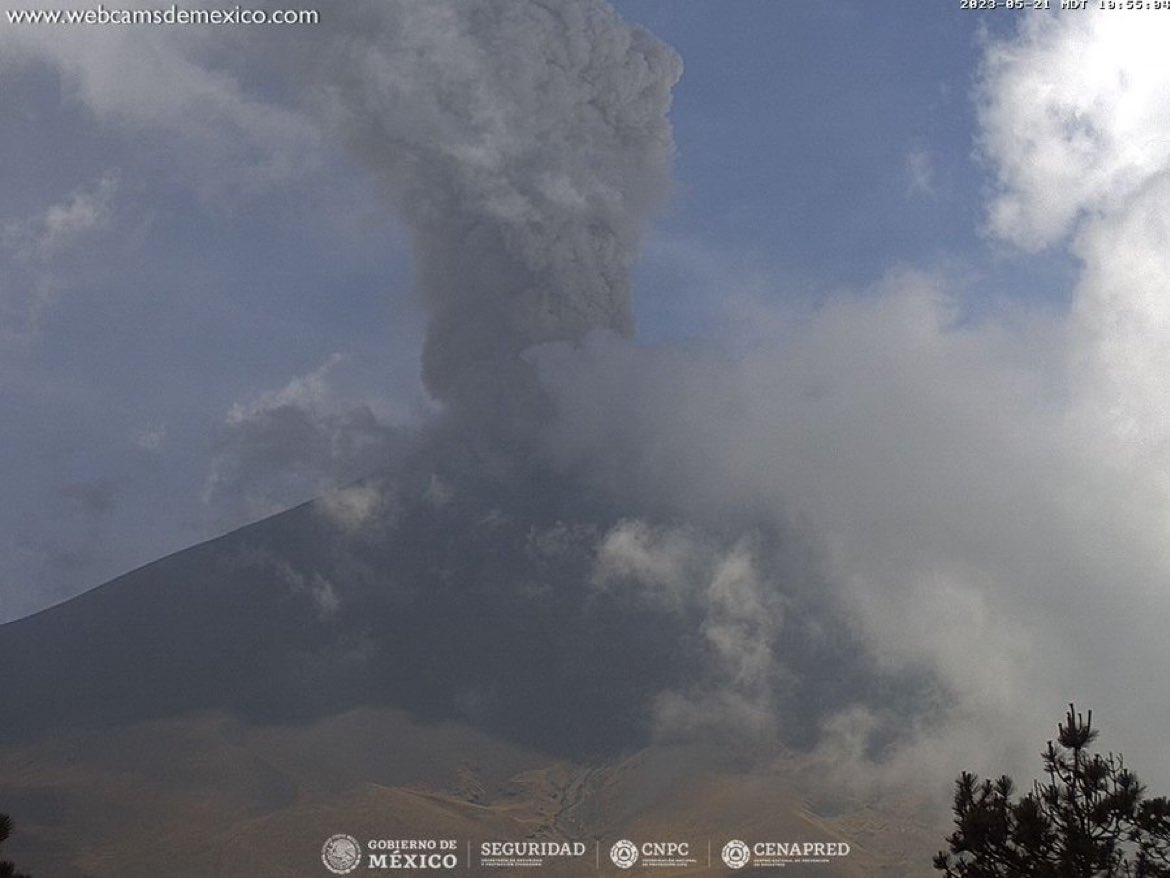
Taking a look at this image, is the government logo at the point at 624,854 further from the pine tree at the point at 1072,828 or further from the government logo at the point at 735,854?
the pine tree at the point at 1072,828

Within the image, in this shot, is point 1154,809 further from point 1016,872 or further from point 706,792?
point 706,792

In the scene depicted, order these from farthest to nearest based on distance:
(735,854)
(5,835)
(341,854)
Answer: (735,854) < (341,854) < (5,835)

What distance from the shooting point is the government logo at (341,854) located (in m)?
71.7

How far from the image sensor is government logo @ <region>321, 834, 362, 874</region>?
71688mm

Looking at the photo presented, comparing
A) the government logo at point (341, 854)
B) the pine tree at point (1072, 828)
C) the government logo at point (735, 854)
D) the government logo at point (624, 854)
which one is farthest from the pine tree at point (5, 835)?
the government logo at point (735, 854)

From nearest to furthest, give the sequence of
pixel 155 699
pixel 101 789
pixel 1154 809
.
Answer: pixel 1154 809, pixel 101 789, pixel 155 699

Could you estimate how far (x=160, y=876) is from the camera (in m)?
70.8

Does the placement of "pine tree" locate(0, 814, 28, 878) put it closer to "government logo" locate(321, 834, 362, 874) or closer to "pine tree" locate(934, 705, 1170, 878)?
"pine tree" locate(934, 705, 1170, 878)

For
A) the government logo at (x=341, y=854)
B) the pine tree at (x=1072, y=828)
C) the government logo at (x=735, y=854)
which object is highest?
the government logo at (x=341, y=854)

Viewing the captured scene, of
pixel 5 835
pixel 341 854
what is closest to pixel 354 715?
pixel 341 854

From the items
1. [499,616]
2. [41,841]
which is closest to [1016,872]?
[41,841]

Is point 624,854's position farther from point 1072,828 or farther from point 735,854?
point 1072,828

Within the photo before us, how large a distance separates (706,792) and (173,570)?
5472 centimetres

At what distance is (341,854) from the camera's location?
73.1m
